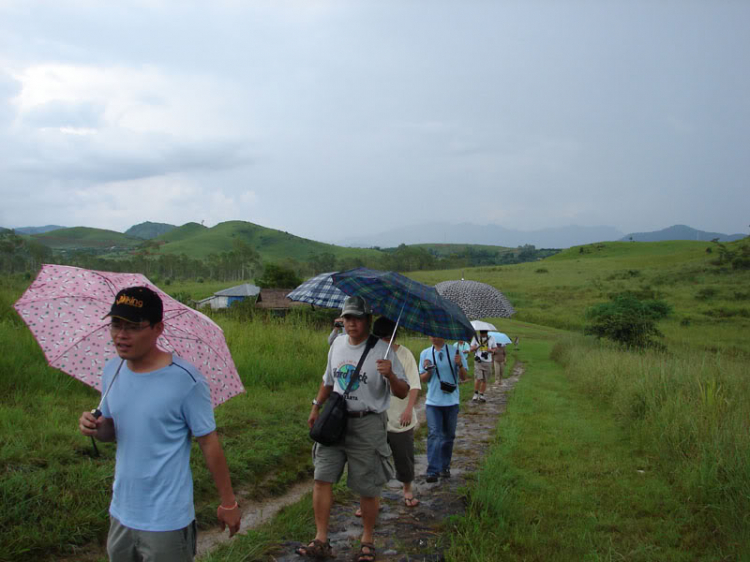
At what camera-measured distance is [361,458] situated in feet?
13.5

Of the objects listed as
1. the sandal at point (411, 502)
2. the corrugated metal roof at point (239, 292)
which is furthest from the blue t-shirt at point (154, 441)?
the corrugated metal roof at point (239, 292)

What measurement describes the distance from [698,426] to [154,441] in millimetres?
7205

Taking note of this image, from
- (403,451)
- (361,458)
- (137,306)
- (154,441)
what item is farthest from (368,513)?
(137,306)

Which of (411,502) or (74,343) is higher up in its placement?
(74,343)

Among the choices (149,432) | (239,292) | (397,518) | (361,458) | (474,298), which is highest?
(474,298)

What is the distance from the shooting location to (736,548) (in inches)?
183

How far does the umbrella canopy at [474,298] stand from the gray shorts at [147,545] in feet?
22.0

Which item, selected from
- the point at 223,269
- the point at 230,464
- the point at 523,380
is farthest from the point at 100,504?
the point at 223,269

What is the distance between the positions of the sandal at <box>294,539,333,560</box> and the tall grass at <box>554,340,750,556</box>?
349 centimetres

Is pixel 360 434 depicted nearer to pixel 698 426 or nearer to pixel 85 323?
pixel 85 323

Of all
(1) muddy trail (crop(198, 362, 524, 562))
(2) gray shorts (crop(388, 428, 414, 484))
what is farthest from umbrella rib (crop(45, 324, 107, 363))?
(2) gray shorts (crop(388, 428, 414, 484))

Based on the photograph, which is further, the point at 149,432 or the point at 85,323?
the point at 85,323

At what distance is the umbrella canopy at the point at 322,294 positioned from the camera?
645 cm

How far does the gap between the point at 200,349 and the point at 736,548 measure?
194 inches
